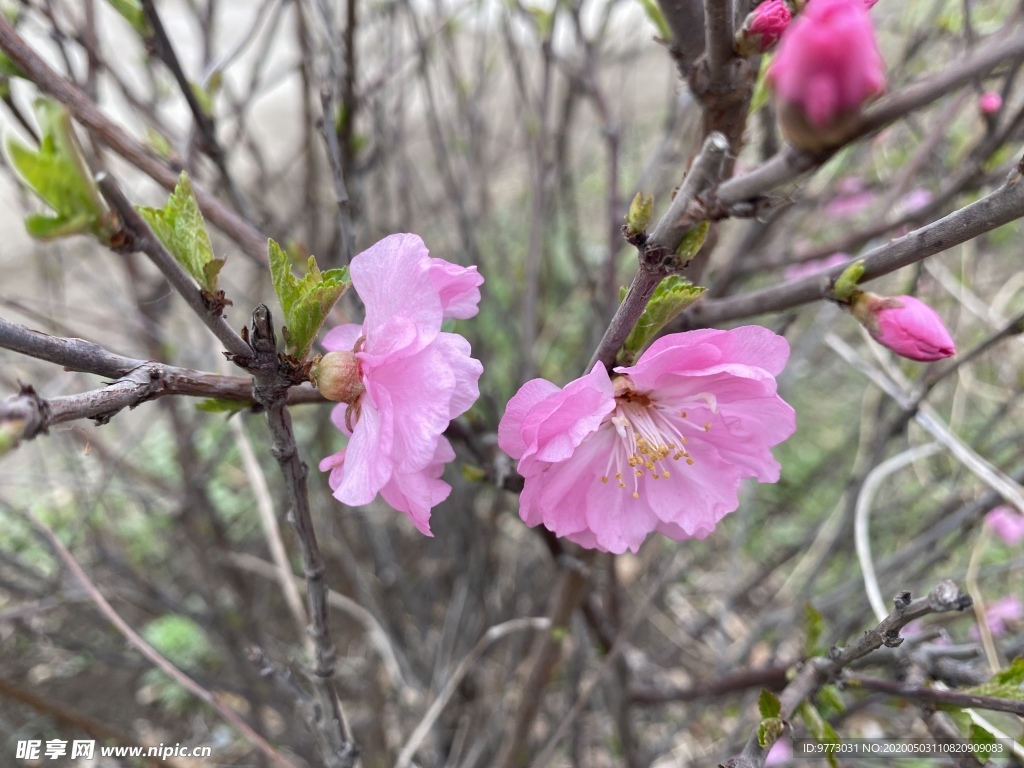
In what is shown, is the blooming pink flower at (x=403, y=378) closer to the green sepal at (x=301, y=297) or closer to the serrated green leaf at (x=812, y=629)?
the green sepal at (x=301, y=297)

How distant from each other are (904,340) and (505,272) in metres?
2.40

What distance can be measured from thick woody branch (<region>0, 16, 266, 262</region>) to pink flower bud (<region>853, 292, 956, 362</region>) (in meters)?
0.87

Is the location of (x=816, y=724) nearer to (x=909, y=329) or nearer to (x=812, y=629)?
(x=812, y=629)

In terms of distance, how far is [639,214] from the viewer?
636 mm

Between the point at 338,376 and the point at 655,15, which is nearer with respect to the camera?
the point at 338,376

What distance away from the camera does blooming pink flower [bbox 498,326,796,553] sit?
29.6 inches

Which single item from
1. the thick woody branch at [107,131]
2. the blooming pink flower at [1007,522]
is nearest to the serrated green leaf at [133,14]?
the thick woody branch at [107,131]

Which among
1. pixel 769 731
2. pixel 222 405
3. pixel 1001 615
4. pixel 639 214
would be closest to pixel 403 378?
pixel 222 405

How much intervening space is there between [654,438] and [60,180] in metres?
0.74

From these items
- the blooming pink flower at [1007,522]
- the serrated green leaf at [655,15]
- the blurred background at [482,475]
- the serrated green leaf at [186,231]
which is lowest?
the blooming pink flower at [1007,522]

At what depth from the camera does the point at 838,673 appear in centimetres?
90

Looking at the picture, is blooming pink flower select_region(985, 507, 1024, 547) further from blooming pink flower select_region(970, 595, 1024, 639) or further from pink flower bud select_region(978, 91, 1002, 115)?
pink flower bud select_region(978, 91, 1002, 115)

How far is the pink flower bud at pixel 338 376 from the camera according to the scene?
720 millimetres

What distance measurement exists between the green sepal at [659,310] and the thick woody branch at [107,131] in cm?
62
